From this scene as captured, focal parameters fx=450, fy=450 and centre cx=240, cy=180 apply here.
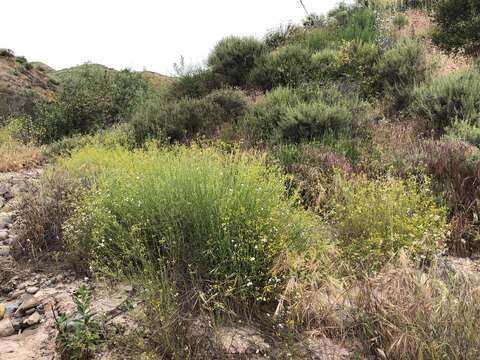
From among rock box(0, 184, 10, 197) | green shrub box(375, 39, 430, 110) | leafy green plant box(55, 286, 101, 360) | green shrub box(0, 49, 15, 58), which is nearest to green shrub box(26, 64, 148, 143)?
green shrub box(0, 49, 15, 58)

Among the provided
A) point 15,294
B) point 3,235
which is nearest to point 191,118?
point 3,235

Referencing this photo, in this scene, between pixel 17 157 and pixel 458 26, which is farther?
pixel 458 26

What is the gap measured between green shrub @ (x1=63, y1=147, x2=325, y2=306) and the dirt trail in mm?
201

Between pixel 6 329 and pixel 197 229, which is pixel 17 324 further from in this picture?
pixel 197 229

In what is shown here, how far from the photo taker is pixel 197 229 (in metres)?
3.29

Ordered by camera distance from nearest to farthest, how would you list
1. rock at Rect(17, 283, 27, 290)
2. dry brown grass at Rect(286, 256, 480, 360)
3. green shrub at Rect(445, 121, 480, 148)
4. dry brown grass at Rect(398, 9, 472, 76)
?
1. dry brown grass at Rect(286, 256, 480, 360)
2. rock at Rect(17, 283, 27, 290)
3. green shrub at Rect(445, 121, 480, 148)
4. dry brown grass at Rect(398, 9, 472, 76)

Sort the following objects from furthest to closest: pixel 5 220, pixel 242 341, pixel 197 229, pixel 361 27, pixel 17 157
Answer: pixel 361 27
pixel 17 157
pixel 5 220
pixel 197 229
pixel 242 341

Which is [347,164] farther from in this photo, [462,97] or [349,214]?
[462,97]

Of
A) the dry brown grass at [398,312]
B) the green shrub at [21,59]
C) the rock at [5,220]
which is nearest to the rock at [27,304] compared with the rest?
the rock at [5,220]

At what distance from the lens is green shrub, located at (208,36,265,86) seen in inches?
479

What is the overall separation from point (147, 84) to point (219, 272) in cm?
1630

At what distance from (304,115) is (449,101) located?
230 centimetres

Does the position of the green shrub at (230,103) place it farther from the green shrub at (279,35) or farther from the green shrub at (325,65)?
the green shrub at (279,35)

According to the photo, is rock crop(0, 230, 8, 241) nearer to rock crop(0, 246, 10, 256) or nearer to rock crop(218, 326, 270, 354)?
rock crop(0, 246, 10, 256)
